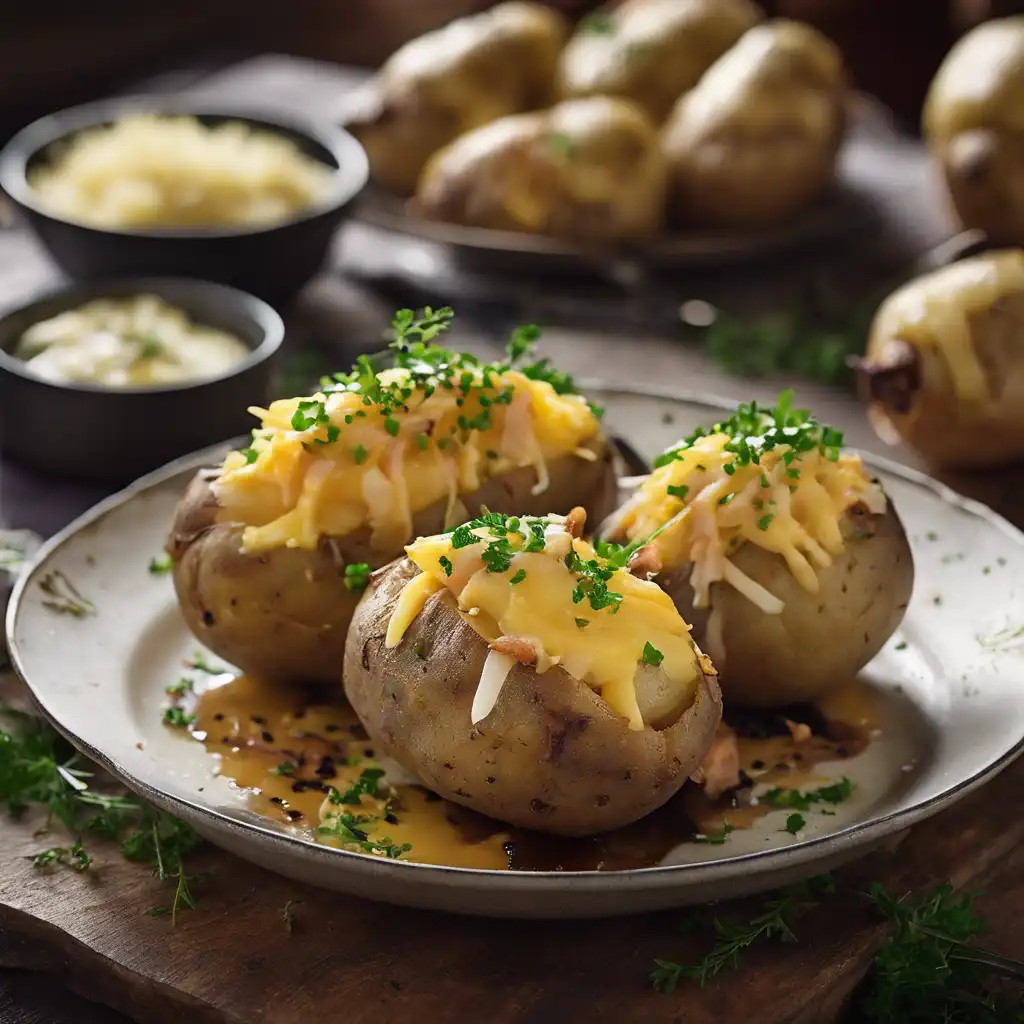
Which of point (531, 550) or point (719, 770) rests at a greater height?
point (531, 550)

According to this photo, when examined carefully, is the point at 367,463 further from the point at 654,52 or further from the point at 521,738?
the point at 654,52

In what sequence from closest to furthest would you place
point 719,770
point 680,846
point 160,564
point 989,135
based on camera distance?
point 680,846 < point 719,770 < point 160,564 < point 989,135

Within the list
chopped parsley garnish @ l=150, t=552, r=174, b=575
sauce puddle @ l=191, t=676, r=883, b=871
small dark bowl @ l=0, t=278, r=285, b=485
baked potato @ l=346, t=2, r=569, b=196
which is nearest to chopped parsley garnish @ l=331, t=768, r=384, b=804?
sauce puddle @ l=191, t=676, r=883, b=871

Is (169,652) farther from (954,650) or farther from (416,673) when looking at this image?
(954,650)

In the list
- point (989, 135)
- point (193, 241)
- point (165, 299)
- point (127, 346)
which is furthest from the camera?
point (989, 135)

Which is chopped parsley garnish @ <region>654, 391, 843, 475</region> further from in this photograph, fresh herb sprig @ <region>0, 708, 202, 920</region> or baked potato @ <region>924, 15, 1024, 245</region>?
baked potato @ <region>924, 15, 1024, 245</region>

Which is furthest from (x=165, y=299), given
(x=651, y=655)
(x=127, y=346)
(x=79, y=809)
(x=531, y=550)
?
(x=651, y=655)
